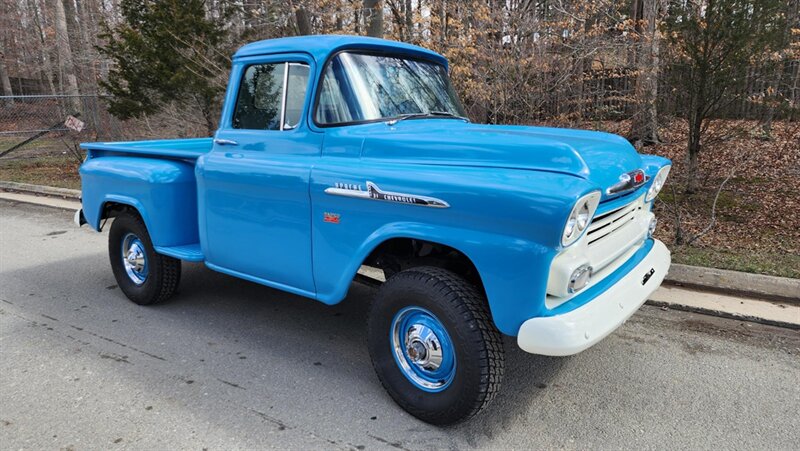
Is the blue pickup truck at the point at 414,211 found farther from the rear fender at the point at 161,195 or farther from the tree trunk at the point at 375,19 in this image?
the tree trunk at the point at 375,19

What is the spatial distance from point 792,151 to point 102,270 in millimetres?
11543

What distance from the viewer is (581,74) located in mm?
9367

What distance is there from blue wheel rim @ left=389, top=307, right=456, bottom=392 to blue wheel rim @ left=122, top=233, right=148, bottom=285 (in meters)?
2.72

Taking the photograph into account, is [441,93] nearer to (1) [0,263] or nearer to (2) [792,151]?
(1) [0,263]

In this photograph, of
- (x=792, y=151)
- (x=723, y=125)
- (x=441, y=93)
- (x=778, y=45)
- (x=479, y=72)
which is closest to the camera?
(x=441, y=93)

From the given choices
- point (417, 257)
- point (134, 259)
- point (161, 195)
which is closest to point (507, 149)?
point (417, 257)

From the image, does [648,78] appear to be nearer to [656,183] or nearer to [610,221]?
[656,183]

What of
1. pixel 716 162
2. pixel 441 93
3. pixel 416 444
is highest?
pixel 441 93

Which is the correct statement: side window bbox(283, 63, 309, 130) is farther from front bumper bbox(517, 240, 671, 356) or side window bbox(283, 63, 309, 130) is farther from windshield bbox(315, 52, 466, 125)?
front bumper bbox(517, 240, 671, 356)

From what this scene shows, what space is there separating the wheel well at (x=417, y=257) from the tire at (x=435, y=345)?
24cm

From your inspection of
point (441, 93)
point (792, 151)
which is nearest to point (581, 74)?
point (792, 151)

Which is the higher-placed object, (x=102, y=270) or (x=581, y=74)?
(x=581, y=74)

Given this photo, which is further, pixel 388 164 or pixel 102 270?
pixel 102 270

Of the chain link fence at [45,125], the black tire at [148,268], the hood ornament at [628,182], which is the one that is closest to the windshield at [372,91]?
the hood ornament at [628,182]
